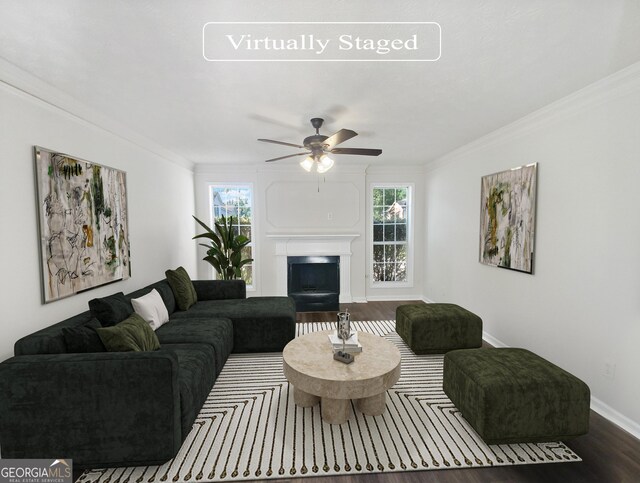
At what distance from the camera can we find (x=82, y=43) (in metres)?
1.86

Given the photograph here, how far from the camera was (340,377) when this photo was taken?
2227 mm

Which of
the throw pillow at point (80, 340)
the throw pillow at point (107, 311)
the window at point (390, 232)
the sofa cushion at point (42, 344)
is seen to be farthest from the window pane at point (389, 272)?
the sofa cushion at point (42, 344)

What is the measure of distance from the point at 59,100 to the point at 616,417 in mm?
4980

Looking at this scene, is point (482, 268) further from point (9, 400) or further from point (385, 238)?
point (9, 400)

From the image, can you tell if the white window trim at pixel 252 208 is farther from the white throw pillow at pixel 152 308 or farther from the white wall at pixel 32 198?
the white throw pillow at pixel 152 308

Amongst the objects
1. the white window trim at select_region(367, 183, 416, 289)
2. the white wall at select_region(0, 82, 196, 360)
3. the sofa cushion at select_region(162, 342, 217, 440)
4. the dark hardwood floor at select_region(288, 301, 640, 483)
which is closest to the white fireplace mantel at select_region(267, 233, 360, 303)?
the white window trim at select_region(367, 183, 416, 289)

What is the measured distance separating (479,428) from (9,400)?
289 cm

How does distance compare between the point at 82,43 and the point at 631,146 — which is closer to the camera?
the point at 82,43

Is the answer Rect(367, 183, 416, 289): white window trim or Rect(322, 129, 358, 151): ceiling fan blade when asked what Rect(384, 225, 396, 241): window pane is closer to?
Rect(367, 183, 416, 289): white window trim

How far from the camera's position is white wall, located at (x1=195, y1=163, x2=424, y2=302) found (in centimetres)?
584

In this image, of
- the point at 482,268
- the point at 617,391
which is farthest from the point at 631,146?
the point at 482,268

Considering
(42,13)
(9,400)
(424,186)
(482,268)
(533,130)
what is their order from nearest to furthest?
(42,13)
(9,400)
(533,130)
(482,268)
(424,186)

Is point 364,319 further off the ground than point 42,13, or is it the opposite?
point 42,13

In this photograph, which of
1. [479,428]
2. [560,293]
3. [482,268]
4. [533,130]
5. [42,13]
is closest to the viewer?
[42,13]
